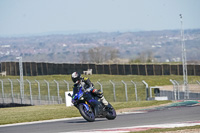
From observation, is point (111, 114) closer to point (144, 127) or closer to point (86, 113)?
point (86, 113)

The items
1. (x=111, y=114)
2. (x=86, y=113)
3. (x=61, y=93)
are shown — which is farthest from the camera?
(x=61, y=93)

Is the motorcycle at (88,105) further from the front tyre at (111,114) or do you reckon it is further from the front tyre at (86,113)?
the front tyre at (111,114)

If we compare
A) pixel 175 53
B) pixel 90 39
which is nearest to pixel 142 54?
pixel 175 53

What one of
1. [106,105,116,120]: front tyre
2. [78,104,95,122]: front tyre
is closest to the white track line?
[78,104,95,122]: front tyre

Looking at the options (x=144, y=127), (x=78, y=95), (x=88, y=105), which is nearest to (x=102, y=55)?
(x=88, y=105)

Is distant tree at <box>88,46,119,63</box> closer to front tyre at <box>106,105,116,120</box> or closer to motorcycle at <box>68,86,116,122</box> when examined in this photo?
front tyre at <box>106,105,116,120</box>

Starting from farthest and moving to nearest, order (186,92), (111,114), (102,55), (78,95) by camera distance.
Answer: (102,55), (186,92), (111,114), (78,95)

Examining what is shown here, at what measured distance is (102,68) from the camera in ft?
197

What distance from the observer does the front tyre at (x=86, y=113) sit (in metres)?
15.4

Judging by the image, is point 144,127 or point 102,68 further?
point 102,68

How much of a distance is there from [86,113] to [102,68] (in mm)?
44630

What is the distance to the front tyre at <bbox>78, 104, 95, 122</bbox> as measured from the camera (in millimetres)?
15406

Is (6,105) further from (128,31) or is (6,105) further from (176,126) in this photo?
(128,31)

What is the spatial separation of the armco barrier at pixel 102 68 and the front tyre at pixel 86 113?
37759 millimetres
